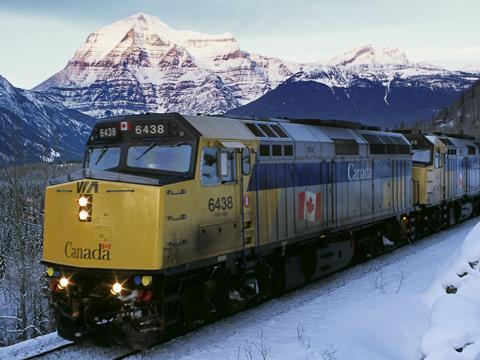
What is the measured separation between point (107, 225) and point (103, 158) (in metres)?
1.80

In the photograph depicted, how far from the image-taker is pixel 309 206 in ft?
44.6

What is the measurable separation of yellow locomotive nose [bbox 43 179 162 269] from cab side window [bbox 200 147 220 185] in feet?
4.13

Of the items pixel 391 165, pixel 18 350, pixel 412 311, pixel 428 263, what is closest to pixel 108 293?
pixel 18 350

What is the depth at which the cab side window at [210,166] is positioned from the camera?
981 centimetres

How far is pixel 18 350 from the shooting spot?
9648 mm

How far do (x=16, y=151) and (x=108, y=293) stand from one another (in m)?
28.6

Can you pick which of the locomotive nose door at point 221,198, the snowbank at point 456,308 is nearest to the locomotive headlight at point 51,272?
the locomotive nose door at point 221,198

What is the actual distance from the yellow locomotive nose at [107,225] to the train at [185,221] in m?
0.02

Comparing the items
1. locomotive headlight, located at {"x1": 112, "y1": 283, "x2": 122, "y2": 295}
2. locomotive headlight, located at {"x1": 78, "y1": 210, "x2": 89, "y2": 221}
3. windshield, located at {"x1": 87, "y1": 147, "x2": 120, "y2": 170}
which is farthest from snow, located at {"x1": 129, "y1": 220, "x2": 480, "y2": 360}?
windshield, located at {"x1": 87, "y1": 147, "x2": 120, "y2": 170}

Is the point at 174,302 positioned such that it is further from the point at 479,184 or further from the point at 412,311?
the point at 479,184

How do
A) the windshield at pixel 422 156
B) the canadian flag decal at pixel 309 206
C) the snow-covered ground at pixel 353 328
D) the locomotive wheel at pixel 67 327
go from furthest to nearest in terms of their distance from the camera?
1. the windshield at pixel 422 156
2. the canadian flag decal at pixel 309 206
3. the locomotive wheel at pixel 67 327
4. the snow-covered ground at pixel 353 328

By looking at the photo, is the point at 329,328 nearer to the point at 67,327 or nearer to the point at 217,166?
the point at 217,166

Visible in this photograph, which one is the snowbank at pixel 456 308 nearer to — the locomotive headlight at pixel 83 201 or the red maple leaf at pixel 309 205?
the red maple leaf at pixel 309 205

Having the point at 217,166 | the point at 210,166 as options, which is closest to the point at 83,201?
the point at 210,166
